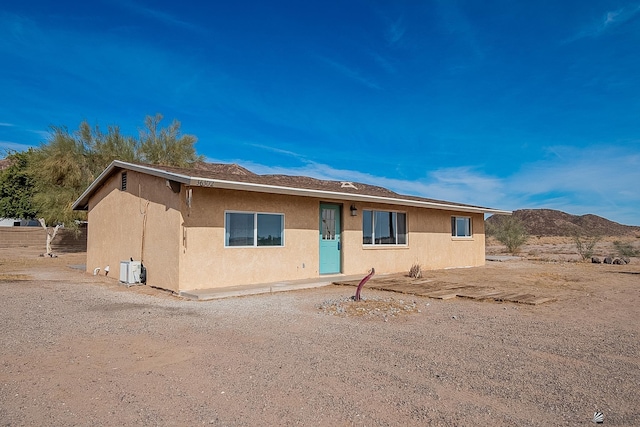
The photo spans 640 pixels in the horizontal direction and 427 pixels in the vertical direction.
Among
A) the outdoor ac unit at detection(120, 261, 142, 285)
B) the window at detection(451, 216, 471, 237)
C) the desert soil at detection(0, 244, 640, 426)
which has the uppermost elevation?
the window at detection(451, 216, 471, 237)

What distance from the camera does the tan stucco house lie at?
9859mm

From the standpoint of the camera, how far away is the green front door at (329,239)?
41.8 feet

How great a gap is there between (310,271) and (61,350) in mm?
7647

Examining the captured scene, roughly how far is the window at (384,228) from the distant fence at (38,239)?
22343 mm

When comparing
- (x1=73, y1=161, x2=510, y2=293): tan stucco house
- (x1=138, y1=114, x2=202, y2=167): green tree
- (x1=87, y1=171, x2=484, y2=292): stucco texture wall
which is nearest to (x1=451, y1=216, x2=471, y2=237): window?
(x1=73, y1=161, x2=510, y2=293): tan stucco house

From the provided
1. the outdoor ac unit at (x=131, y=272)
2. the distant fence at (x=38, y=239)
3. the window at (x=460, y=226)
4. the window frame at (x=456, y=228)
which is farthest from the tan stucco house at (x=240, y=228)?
the distant fence at (x=38, y=239)

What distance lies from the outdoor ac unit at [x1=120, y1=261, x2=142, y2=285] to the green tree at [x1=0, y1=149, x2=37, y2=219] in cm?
2549

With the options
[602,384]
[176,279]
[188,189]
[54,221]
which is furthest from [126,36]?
[602,384]

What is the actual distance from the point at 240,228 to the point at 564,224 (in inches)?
2911

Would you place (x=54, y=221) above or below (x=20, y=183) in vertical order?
below

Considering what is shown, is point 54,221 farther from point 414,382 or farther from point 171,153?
point 414,382

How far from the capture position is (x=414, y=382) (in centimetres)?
398

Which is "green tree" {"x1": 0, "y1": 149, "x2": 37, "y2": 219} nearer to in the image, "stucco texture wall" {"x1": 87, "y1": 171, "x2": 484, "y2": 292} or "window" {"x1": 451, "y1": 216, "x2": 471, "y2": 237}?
"stucco texture wall" {"x1": 87, "y1": 171, "x2": 484, "y2": 292}

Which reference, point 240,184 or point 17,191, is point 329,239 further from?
point 17,191
